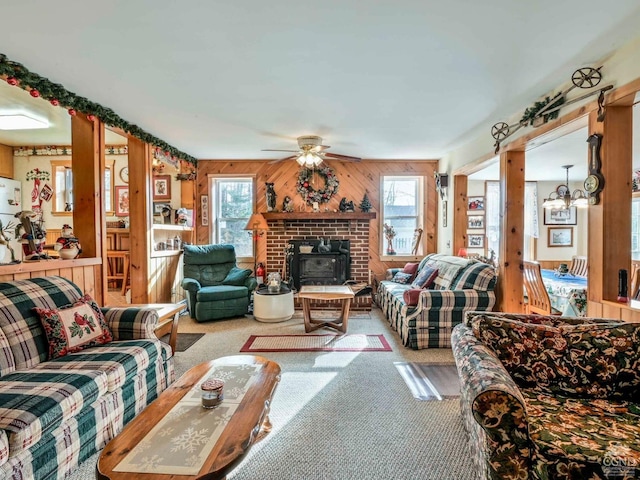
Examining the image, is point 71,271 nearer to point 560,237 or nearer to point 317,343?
point 317,343

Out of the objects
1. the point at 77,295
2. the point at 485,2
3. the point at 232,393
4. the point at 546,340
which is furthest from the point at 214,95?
the point at 546,340

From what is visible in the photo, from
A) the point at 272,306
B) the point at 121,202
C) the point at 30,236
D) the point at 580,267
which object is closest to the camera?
the point at 30,236

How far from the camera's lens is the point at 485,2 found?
1.84 m

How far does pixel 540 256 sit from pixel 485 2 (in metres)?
6.50

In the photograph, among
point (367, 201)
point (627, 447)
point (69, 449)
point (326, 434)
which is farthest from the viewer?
point (367, 201)

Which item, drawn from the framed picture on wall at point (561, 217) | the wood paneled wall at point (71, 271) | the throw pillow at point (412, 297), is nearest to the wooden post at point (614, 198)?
the throw pillow at point (412, 297)

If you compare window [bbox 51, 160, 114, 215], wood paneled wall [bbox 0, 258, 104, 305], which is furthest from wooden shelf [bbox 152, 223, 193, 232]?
wood paneled wall [bbox 0, 258, 104, 305]

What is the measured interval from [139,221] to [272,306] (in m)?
2.04

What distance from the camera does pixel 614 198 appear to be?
239 centimetres

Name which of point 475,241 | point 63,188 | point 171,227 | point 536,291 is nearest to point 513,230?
point 536,291

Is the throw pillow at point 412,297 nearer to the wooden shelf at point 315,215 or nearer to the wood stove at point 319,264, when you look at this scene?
the wood stove at point 319,264

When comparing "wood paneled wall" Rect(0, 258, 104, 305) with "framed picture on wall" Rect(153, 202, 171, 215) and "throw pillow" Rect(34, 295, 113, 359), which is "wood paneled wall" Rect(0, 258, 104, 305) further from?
"framed picture on wall" Rect(153, 202, 171, 215)

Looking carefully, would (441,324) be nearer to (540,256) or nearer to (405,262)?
(405,262)

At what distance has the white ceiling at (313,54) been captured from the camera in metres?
1.93
